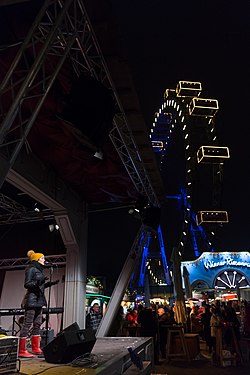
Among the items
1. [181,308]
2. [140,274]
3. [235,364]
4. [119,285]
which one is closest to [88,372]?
[235,364]

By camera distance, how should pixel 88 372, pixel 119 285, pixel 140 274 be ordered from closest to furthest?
pixel 88 372 → pixel 119 285 → pixel 140 274

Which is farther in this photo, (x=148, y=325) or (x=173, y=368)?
(x=148, y=325)

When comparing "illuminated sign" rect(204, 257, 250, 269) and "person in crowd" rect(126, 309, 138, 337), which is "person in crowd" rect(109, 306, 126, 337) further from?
"illuminated sign" rect(204, 257, 250, 269)

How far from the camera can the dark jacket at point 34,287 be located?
4297 millimetres

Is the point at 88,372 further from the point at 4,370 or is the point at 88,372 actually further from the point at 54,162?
the point at 54,162

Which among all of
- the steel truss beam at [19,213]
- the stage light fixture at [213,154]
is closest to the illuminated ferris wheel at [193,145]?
the stage light fixture at [213,154]

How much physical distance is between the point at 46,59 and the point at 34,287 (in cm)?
304

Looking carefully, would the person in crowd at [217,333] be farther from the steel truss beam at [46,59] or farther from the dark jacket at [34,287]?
the steel truss beam at [46,59]

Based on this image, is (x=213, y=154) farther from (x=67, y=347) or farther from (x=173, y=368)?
(x=67, y=347)

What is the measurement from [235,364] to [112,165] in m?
4.69

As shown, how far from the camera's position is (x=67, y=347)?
3.40 m

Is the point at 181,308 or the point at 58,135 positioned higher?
the point at 58,135

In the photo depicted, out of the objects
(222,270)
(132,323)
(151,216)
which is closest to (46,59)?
(151,216)

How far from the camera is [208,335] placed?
25.8 ft
